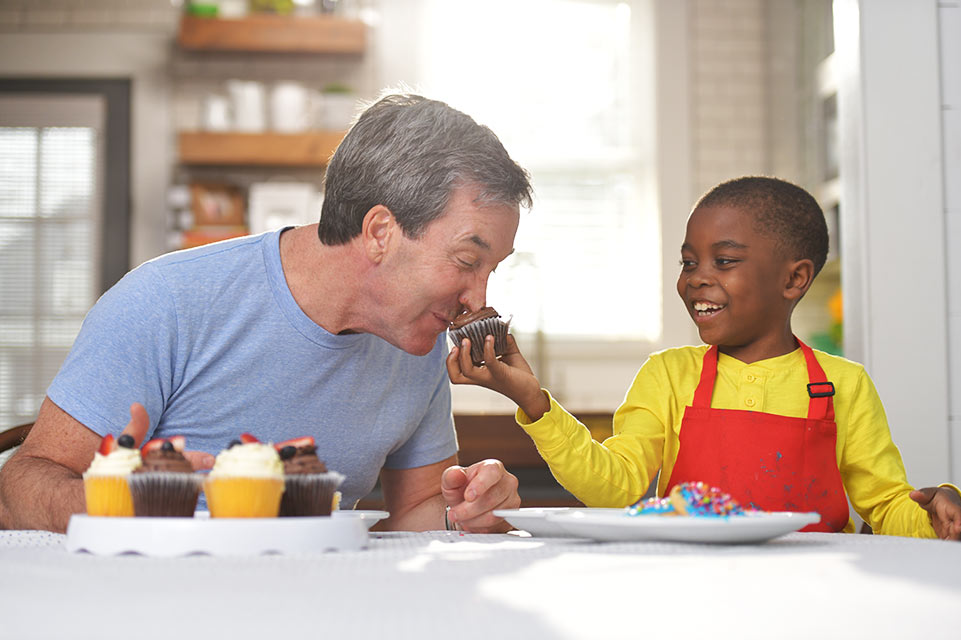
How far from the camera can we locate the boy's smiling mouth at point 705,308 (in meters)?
1.85

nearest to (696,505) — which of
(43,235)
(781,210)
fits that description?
(781,210)

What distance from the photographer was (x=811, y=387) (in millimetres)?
1767

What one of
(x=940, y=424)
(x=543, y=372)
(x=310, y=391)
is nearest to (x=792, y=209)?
(x=940, y=424)

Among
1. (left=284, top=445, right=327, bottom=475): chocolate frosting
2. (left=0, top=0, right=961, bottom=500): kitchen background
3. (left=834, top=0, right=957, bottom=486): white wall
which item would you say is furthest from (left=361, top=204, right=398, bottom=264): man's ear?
(left=0, top=0, right=961, bottom=500): kitchen background

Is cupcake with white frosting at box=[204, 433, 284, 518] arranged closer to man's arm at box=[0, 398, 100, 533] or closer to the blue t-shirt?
man's arm at box=[0, 398, 100, 533]

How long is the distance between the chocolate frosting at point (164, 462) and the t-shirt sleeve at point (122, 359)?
526 mm

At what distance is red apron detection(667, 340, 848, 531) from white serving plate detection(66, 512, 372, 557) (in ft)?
3.23

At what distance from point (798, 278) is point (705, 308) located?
0.73 feet

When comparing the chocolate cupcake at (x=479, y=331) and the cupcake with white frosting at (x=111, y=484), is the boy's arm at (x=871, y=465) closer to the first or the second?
the chocolate cupcake at (x=479, y=331)

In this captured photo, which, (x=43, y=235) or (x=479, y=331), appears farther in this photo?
(x=43, y=235)

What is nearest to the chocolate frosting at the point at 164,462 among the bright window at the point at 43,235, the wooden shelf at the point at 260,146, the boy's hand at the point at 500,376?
the boy's hand at the point at 500,376

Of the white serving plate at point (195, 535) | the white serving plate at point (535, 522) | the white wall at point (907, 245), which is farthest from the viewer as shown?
the white wall at point (907, 245)

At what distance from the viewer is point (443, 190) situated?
160 centimetres

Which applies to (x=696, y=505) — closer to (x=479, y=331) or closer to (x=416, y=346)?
(x=479, y=331)
